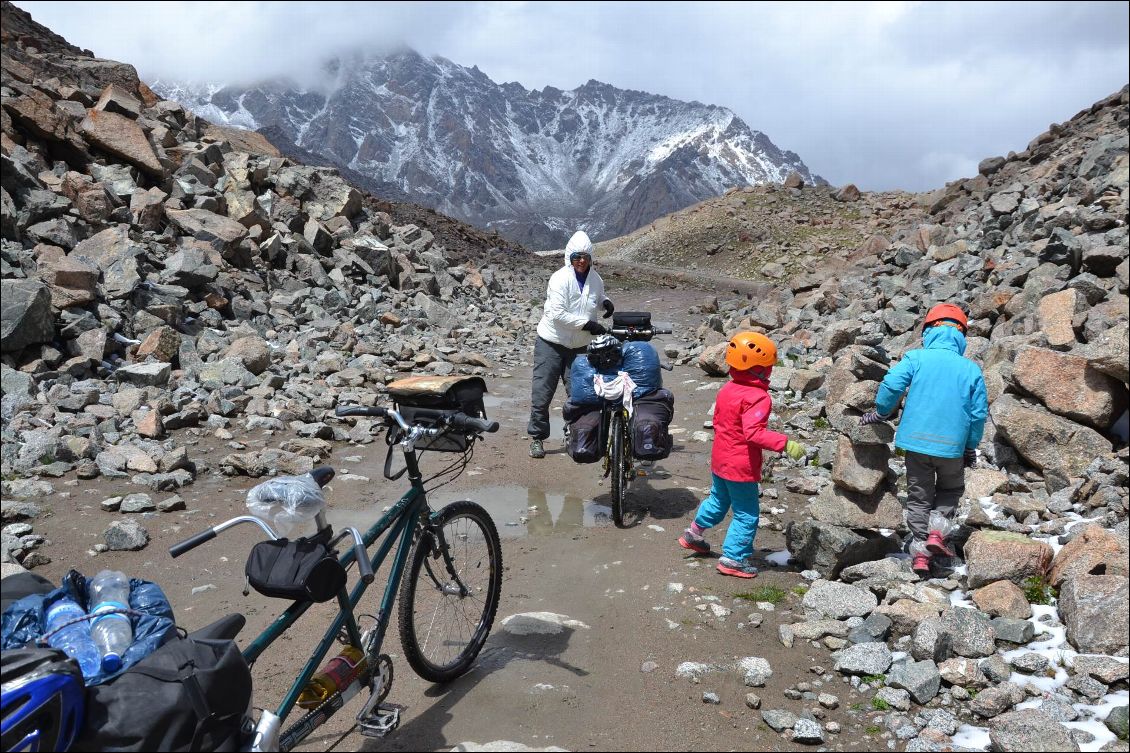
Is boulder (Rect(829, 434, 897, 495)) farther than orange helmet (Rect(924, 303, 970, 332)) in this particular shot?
Yes

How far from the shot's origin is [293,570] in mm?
2816

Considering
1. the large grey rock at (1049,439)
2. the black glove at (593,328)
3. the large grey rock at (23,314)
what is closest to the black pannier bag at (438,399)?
the black glove at (593,328)

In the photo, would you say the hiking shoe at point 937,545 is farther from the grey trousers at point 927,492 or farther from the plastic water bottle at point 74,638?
the plastic water bottle at point 74,638

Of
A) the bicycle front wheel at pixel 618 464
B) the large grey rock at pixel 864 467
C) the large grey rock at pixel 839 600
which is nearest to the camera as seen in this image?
the large grey rock at pixel 839 600

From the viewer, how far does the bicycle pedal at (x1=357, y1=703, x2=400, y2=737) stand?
3.23 m

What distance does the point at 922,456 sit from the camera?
493cm

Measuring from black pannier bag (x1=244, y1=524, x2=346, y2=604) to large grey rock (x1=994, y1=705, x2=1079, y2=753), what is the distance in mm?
2837

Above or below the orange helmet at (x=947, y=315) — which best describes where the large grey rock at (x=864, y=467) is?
below

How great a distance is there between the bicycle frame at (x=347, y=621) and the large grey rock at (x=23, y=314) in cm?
728

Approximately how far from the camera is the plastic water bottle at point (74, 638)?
2.30 metres

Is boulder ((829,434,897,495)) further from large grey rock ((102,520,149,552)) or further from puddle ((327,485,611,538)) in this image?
large grey rock ((102,520,149,552))

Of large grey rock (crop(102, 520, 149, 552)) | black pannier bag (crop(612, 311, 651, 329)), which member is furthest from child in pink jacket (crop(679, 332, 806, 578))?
large grey rock (crop(102, 520, 149, 552))

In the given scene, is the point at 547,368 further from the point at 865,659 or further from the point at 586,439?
the point at 865,659

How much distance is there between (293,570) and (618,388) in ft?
12.7
